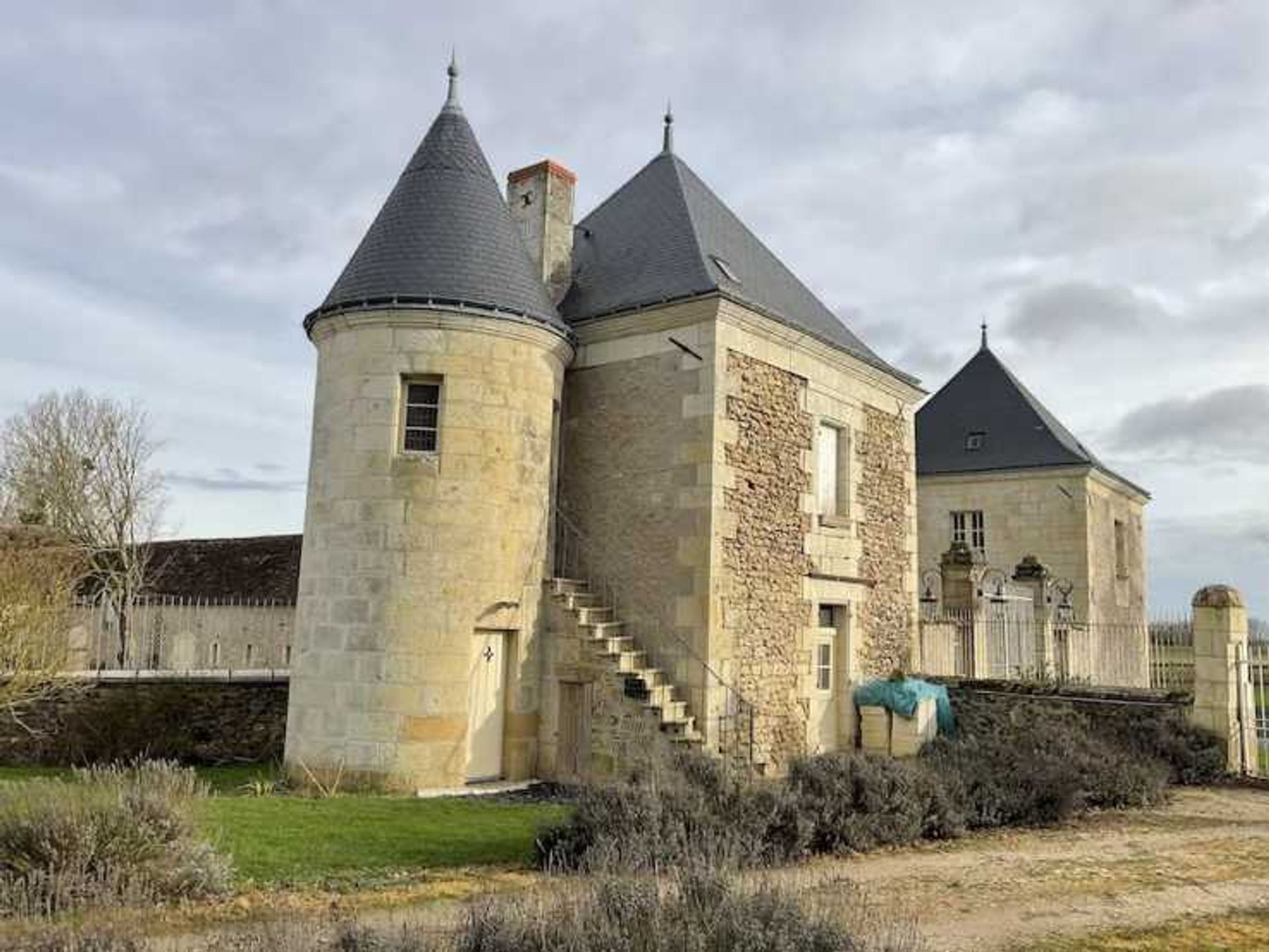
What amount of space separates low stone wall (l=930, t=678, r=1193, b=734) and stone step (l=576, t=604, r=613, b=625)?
5.22 meters

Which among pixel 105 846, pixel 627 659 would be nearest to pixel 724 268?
pixel 627 659

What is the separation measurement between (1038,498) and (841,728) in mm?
9521

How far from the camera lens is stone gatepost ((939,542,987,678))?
15359mm

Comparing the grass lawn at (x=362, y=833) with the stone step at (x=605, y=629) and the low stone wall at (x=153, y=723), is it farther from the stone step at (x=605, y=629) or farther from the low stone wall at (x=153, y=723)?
the low stone wall at (x=153, y=723)

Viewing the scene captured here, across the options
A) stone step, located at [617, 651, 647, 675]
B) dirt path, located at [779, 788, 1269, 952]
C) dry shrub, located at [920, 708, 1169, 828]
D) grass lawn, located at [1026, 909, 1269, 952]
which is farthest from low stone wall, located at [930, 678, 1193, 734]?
grass lawn, located at [1026, 909, 1269, 952]

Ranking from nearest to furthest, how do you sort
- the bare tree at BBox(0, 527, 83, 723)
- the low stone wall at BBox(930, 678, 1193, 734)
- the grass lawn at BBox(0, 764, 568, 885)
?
1. the grass lawn at BBox(0, 764, 568, 885)
2. the low stone wall at BBox(930, 678, 1193, 734)
3. the bare tree at BBox(0, 527, 83, 723)

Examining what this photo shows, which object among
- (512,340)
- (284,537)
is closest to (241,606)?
(284,537)

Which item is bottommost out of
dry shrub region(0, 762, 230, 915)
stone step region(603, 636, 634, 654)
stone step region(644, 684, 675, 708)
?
dry shrub region(0, 762, 230, 915)

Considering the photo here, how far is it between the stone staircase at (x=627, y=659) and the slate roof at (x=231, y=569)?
9071mm

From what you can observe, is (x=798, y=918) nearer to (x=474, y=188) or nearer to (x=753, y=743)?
(x=753, y=743)

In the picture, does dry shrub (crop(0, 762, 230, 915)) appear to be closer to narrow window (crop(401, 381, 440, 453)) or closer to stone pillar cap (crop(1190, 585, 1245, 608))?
narrow window (crop(401, 381, 440, 453))

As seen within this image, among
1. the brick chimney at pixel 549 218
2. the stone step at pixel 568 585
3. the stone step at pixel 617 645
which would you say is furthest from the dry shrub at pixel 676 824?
the brick chimney at pixel 549 218

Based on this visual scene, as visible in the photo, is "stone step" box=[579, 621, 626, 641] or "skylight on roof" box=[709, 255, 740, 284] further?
"skylight on roof" box=[709, 255, 740, 284]

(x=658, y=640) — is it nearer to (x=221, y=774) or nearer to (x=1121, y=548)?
(x=221, y=774)
